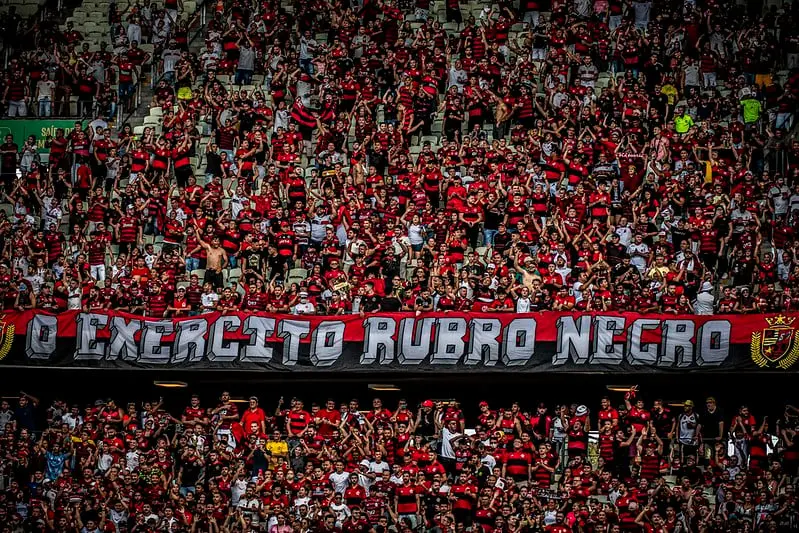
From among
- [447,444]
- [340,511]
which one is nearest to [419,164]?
[447,444]

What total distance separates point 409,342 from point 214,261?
204 inches

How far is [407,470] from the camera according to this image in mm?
27562

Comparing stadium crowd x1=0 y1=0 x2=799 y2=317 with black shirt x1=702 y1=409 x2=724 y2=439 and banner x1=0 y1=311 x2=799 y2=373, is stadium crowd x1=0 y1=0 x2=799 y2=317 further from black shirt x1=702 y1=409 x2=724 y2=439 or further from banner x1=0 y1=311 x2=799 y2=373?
black shirt x1=702 y1=409 x2=724 y2=439

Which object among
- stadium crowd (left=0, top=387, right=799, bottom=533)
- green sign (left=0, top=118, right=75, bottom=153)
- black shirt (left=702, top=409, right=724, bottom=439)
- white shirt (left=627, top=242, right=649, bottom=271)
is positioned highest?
green sign (left=0, top=118, right=75, bottom=153)

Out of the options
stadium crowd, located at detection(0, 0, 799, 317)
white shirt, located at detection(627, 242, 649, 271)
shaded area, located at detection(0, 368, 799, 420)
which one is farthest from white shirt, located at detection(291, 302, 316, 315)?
white shirt, located at detection(627, 242, 649, 271)

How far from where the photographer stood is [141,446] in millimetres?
29016

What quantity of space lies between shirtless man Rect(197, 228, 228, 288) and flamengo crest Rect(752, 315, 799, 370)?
447 inches

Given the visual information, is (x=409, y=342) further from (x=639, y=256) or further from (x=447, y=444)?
(x=639, y=256)

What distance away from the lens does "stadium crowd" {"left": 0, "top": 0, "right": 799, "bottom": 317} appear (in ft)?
98.6

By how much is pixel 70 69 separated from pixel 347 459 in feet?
47.3

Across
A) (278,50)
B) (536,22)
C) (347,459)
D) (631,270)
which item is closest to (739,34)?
(536,22)

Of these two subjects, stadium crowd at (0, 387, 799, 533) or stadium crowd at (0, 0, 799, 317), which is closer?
stadium crowd at (0, 387, 799, 533)

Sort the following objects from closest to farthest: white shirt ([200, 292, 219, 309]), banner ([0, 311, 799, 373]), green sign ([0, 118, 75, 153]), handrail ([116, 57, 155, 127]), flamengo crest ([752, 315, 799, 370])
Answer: flamengo crest ([752, 315, 799, 370])
banner ([0, 311, 799, 373])
white shirt ([200, 292, 219, 309])
handrail ([116, 57, 155, 127])
green sign ([0, 118, 75, 153])

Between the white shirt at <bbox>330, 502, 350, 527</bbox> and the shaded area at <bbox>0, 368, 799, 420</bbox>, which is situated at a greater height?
the shaded area at <bbox>0, 368, 799, 420</bbox>
